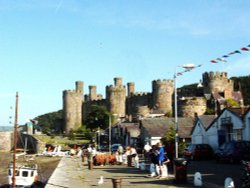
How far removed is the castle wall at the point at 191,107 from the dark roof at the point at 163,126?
42.1 ft

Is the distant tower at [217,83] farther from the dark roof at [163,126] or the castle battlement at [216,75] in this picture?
the dark roof at [163,126]

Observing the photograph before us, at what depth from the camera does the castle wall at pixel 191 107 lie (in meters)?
71.1

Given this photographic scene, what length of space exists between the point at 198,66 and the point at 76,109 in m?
82.2

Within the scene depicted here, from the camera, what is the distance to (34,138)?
87688 millimetres

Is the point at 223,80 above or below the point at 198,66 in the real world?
above

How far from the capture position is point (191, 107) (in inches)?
2805

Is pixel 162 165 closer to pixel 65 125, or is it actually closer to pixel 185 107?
pixel 185 107

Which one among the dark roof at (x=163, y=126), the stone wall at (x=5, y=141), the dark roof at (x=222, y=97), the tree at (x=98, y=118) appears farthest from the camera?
the stone wall at (x=5, y=141)

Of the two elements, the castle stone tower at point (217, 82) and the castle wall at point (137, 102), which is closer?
the castle stone tower at point (217, 82)

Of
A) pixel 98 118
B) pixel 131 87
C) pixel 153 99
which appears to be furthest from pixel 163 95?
pixel 131 87

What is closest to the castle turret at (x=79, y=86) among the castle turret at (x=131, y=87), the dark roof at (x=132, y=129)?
the castle turret at (x=131, y=87)

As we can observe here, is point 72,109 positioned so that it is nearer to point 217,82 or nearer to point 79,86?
point 79,86

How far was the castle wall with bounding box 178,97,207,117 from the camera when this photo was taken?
71.1 metres

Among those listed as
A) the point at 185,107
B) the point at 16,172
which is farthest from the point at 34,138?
the point at 16,172
